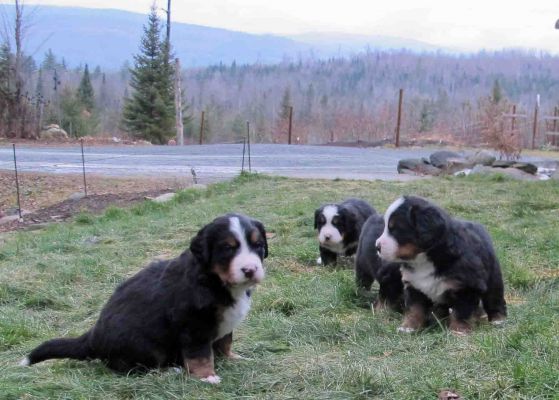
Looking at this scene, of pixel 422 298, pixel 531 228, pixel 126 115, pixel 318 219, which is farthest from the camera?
pixel 126 115

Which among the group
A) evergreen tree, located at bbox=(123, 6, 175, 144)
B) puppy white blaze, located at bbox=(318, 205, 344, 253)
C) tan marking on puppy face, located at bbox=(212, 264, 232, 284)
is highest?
evergreen tree, located at bbox=(123, 6, 175, 144)

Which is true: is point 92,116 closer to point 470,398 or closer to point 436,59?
point 470,398

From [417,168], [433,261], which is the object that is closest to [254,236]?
[433,261]

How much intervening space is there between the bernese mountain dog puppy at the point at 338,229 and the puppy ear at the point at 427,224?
309 cm

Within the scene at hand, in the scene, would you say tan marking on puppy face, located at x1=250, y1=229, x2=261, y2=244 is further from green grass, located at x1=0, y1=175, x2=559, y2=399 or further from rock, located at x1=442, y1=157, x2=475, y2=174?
rock, located at x1=442, y1=157, x2=475, y2=174

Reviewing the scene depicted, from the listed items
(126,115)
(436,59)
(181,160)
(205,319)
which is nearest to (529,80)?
(436,59)

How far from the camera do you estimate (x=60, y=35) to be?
→ 6860 inches

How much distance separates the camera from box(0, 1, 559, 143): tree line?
47094 millimetres

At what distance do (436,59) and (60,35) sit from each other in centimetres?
8840

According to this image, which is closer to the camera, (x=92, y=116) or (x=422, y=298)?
(x=422, y=298)

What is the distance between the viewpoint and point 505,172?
19.0 meters

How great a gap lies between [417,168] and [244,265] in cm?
1866

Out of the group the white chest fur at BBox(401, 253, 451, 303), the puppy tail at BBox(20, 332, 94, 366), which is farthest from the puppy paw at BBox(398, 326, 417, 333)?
the puppy tail at BBox(20, 332, 94, 366)

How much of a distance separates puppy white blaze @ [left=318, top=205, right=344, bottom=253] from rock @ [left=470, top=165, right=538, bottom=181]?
10632 millimetres
